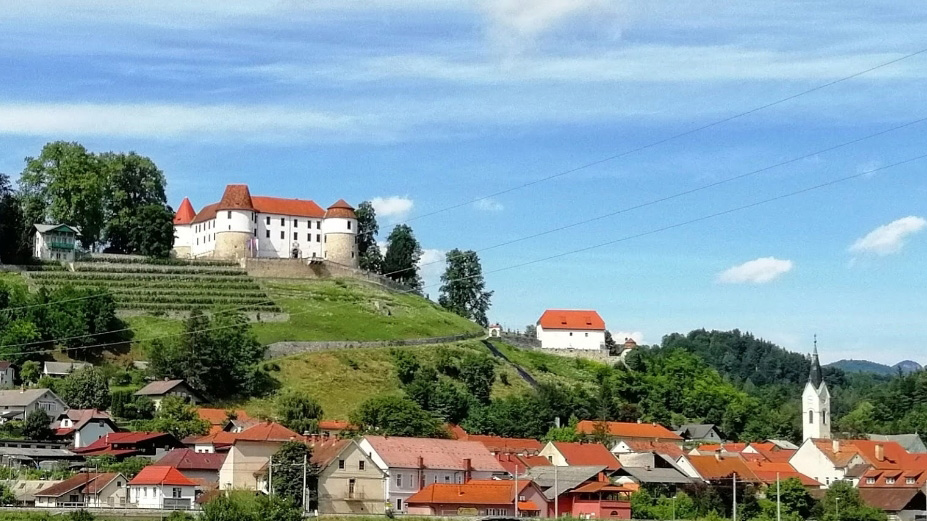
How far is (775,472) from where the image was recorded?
92.5m

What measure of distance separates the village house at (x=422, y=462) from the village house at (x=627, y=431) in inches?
Result: 880

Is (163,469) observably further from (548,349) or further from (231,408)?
(548,349)

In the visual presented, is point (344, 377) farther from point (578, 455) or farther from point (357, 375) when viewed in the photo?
point (578, 455)

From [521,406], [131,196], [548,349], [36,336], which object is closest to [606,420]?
[521,406]

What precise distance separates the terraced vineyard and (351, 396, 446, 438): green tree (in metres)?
32.0

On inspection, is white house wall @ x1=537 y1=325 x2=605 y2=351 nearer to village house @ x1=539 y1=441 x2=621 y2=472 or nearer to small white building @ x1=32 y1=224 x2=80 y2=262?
small white building @ x1=32 y1=224 x2=80 y2=262

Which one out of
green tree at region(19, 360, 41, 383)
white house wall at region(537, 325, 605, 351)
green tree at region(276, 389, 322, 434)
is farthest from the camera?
white house wall at region(537, 325, 605, 351)

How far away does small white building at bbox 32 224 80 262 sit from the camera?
129 metres

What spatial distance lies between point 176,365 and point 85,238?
33.8 m

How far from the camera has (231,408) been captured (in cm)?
10206

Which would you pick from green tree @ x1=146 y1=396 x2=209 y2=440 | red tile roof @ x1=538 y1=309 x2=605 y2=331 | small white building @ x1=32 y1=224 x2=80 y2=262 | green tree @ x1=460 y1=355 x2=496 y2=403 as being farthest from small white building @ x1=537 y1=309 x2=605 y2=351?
green tree @ x1=146 y1=396 x2=209 y2=440

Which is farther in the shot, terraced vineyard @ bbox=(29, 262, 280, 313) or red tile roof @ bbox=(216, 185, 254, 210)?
red tile roof @ bbox=(216, 185, 254, 210)

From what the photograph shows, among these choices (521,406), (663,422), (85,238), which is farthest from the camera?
(85,238)

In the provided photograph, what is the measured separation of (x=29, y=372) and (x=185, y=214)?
154ft
